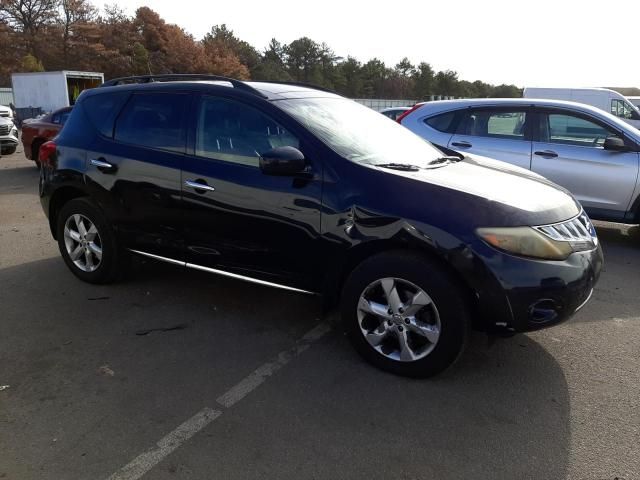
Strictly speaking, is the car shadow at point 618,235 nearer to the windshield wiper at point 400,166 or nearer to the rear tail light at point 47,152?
the windshield wiper at point 400,166

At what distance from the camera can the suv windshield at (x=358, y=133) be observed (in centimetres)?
345

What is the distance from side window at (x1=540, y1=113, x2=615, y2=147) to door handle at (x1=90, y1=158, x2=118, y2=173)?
194 inches

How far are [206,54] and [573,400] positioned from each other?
65.5 metres

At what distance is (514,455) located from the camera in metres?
2.50

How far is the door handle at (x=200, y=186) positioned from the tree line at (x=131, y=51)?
128ft

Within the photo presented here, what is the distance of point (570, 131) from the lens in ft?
20.9

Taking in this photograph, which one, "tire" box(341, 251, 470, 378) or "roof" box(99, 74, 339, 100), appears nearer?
"tire" box(341, 251, 470, 378)

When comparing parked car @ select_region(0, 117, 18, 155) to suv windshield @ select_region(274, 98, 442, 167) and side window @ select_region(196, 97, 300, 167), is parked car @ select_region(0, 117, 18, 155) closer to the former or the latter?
side window @ select_region(196, 97, 300, 167)

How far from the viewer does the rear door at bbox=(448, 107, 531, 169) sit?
6.43 meters

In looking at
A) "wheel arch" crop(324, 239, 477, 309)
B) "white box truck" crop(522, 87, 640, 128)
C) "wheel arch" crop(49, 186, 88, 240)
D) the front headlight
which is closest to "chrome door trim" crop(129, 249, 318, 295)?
"wheel arch" crop(324, 239, 477, 309)

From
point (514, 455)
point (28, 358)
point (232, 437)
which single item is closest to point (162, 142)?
point (28, 358)

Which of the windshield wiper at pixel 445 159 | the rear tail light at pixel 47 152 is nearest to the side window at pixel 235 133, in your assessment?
the windshield wiper at pixel 445 159

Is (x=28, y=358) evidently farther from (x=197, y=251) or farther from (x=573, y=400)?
(x=573, y=400)

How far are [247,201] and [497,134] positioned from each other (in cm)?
429
